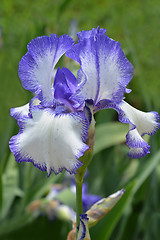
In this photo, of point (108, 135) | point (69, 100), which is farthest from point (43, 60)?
point (108, 135)

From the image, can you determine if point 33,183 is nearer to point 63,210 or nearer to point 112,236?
point 63,210

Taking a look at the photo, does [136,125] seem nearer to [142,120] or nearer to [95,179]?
[142,120]

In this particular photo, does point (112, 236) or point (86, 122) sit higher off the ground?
point (86, 122)

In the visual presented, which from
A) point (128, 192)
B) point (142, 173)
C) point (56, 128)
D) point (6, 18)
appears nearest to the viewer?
point (56, 128)

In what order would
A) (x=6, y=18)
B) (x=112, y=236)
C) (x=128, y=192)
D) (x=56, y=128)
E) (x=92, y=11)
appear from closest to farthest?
(x=56, y=128) < (x=128, y=192) < (x=112, y=236) < (x=6, y=18) < (x=92, y=11)

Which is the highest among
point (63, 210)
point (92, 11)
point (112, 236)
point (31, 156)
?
point (92, 11)

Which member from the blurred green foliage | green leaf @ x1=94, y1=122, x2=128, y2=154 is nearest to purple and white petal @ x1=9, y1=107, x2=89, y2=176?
the blurred green foliage

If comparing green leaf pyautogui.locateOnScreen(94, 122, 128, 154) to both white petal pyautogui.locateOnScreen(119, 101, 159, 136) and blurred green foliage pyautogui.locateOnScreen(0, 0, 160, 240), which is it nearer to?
blurred green foliage pyautogui.locateOnScreen(0, 0, 160, 240)

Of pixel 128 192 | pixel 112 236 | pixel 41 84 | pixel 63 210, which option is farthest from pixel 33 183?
pixel 41 84
